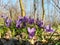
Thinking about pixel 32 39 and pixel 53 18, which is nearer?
pixel 32 39

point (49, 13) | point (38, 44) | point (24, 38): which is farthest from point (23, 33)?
point (49, 13)

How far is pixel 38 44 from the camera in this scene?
81.3 inches

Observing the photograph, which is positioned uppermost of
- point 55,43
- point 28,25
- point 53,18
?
point 28,25

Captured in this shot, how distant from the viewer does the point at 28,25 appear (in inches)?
86.4

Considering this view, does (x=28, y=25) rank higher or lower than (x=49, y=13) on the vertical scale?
higher

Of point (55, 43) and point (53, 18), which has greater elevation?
point (55, 43)

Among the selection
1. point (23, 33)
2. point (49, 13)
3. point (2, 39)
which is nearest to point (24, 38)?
point (23, 33)

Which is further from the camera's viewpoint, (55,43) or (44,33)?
(44,33)

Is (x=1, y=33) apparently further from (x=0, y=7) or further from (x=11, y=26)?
(x=0, y=7)

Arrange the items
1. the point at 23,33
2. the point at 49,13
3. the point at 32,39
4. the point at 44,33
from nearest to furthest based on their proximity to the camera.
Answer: the point at 32,39 < the point at 23,33 < the point at 44,33 < the point at 49,13

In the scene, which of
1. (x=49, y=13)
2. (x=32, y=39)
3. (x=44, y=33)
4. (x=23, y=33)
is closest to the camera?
(x=32, y=39)

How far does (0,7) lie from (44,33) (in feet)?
13.7

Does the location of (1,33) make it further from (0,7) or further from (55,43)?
(0,7)

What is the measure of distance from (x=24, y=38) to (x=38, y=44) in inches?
6.1
